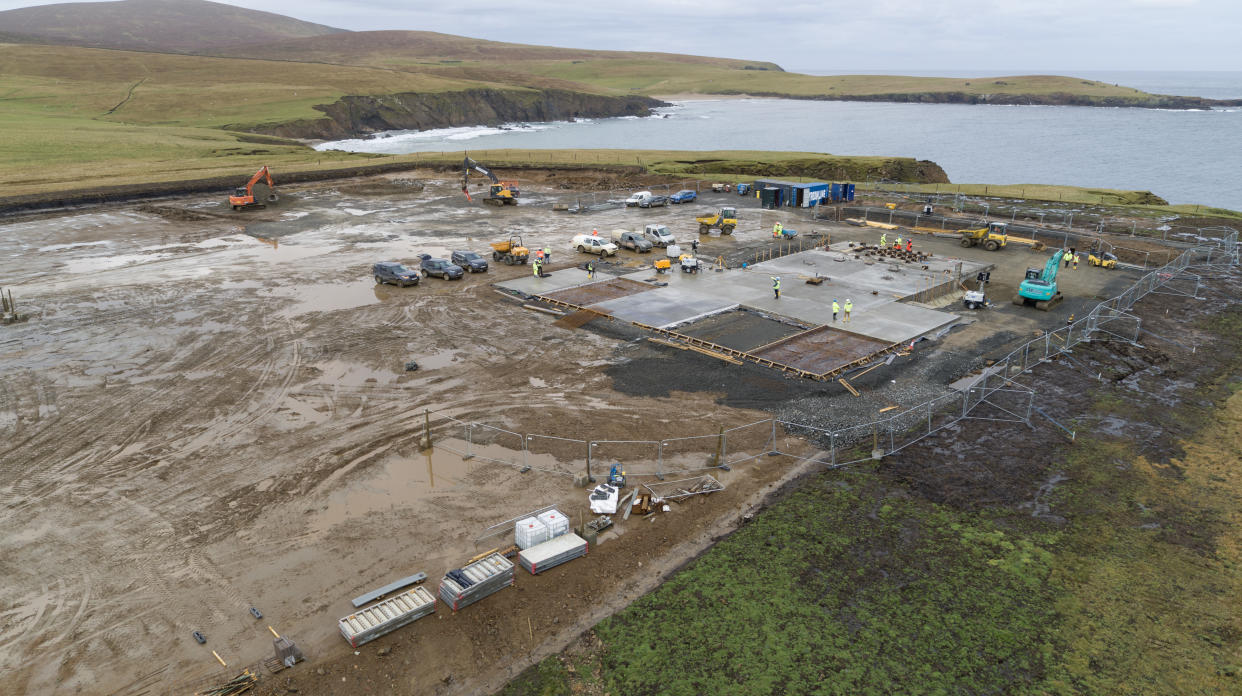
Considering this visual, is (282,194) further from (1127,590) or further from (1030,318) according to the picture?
(1127,590)

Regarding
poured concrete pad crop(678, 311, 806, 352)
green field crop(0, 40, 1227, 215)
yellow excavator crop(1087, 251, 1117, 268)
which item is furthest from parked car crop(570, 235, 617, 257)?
green field crop(0, 40, 1227, 215)

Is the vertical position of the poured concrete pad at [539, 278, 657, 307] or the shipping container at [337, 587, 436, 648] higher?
the poured concrete pad at [539, 278, 657, 307]

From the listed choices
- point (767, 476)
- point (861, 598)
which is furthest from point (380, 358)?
point (861, 598)

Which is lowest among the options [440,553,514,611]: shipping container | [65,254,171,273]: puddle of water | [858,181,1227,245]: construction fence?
[440,553,514,611]: shipping container

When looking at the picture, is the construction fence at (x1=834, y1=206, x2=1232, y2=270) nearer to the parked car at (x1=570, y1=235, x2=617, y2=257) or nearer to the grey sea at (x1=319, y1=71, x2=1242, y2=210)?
the parked car at (x1=570, y1=235, x2=617, y2=257)

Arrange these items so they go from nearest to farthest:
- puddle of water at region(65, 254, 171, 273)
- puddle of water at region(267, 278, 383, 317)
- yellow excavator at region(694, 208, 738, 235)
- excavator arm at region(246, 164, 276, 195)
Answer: puddle of water at region(267, 278, 383, 317) → puddle of water at region(65, 254, 171, 273) → yellow excavator at region(694, 208, 738, 235) → excavator arm at region(246, 164, 276, 195)

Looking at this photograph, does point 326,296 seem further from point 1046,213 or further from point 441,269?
point 1046,213
